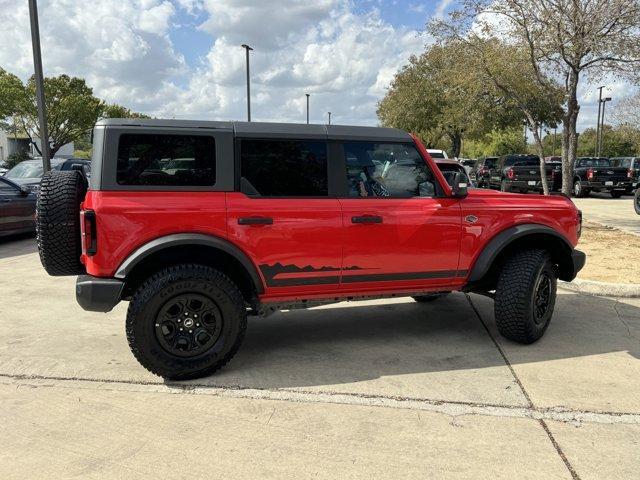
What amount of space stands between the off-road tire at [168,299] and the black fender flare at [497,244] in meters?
2.05

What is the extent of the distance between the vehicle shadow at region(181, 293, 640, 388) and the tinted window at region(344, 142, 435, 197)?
4.49ft

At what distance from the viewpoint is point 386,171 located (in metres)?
4.38

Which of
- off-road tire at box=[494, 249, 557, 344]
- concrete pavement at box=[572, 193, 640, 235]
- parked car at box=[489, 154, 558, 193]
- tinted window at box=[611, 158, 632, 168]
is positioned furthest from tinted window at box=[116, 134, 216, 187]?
tinted window at box=[611, 158, 632, 168]

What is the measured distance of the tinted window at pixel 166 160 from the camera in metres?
3.71

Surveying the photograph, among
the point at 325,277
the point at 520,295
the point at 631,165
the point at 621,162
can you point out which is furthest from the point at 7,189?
the point at 621,162

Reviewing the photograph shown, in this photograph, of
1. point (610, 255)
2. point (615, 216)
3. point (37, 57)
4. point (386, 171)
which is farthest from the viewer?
point (615, 216)

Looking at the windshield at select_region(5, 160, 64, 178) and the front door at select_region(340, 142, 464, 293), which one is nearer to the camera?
the front door at select_region(340, 142, 464, 293)

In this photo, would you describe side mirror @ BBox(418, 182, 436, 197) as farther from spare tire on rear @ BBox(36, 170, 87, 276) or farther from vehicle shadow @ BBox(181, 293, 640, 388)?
spare tire on rear @ BBox(36, 170, 87, 276)

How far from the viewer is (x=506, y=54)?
10031 mm

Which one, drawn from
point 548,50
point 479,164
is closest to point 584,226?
point 548,50

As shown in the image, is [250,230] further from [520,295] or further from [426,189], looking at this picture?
[520,295]

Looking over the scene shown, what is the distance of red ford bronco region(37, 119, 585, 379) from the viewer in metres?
3.70

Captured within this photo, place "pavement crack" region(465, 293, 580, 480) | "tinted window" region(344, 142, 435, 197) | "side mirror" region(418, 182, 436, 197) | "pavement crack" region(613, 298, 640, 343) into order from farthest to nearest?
1. "pavement crack" region(613, 298, 640, 343)
2. "side mirror" region(418, 182, 436, 197)
3. "tinted window" region(344, 142, 435, 197)
4. "pavement crack" region(465, 293, 580, 480)

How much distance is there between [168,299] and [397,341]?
2.13 meters
